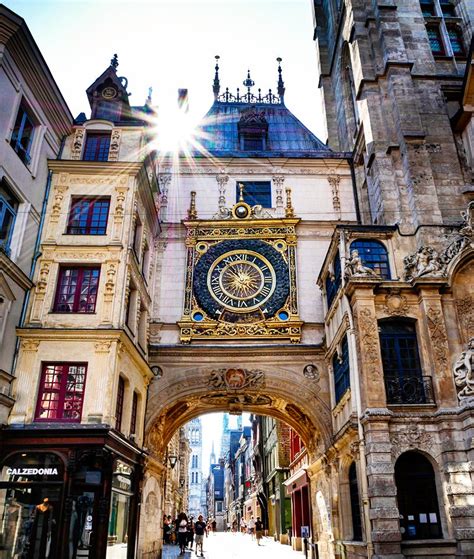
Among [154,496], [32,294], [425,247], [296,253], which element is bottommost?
[154,496]

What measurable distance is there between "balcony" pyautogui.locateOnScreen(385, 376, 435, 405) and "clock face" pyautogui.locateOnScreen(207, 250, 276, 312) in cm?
852

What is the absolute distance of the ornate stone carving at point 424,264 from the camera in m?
18.2

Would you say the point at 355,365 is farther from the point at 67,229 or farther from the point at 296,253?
the point at 67,229

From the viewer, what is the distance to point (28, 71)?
17984 mm

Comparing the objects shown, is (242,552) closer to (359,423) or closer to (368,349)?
(359,423)

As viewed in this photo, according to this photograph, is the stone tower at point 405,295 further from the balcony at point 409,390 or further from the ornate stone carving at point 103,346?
the ornate stone carving at point 103,346

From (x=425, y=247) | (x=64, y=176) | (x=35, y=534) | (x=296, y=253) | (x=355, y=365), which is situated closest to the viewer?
(x=35, y=534)

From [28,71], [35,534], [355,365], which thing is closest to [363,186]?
[355,365]

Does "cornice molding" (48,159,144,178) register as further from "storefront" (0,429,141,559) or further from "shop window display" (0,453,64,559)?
"shop window display" (0,453,64,559)

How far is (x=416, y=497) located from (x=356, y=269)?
748 centimetres

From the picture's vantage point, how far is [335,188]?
88.2ft

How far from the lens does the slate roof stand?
2822 centimetres

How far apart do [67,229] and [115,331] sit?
15.8 feet

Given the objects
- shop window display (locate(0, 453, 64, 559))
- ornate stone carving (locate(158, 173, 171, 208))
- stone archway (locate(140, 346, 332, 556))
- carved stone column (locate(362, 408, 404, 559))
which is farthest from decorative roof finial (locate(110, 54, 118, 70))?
carved stone column (locate(362, 408, 404, 559))
